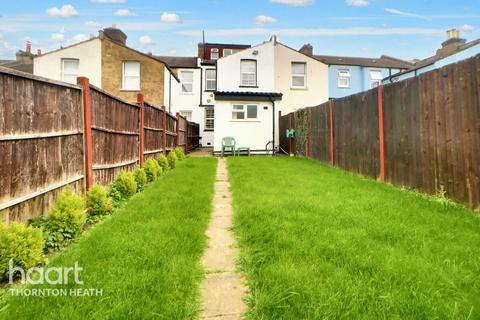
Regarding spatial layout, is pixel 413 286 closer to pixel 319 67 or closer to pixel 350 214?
pixel 350 214

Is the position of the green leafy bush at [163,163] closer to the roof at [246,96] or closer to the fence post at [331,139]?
the fence post at [331,139]

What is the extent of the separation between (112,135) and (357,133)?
6.43 m

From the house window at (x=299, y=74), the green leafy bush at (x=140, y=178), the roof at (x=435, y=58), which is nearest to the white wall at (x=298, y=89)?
the house window at (x=299, y=74)

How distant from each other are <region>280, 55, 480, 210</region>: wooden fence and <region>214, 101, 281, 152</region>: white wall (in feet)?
28.3

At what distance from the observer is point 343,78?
3197 cm

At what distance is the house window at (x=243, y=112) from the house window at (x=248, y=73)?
153 inches

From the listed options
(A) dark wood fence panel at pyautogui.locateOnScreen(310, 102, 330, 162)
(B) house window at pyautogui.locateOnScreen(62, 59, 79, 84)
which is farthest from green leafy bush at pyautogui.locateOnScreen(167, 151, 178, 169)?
(B) house window at pyautogui.locateOnScreen(62, 59, 79, 84)

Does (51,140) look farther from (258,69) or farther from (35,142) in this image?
(258,69)

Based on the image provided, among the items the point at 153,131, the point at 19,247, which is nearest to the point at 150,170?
the point at 153,131

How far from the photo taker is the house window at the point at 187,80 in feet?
98.0

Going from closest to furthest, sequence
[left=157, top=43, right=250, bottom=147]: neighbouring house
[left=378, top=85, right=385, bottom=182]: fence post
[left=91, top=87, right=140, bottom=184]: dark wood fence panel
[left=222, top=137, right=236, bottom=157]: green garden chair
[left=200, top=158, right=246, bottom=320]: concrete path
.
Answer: [left=200, top=158, right=246, bottom=320]: concrete path → [left=91, top=87, right=140, bottom=184]: dark wood fence panel → [left=378, top=85, right=385, bottom=182]: fence post → [left=222, top=137, right=236, bottom=157]: green garden chair → [left=157, top=43, right=250, bottom=147]: neighbouring house

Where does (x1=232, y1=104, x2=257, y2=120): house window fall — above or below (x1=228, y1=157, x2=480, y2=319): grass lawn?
above

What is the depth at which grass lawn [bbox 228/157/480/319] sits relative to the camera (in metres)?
2.33

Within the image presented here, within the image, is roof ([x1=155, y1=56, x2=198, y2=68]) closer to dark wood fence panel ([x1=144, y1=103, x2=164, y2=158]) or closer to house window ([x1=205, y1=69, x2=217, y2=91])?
house window ([x1=205, y1=69, x2=217, y2=91])
